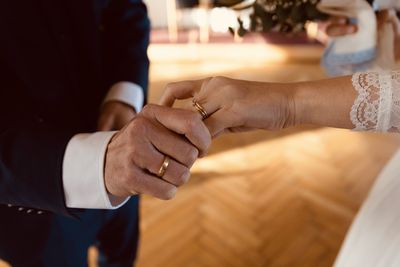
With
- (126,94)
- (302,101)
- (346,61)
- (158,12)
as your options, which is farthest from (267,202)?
(158,12)

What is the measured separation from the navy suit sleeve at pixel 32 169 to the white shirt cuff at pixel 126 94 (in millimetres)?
286

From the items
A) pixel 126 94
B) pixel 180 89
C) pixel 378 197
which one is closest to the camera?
pixel 180 89

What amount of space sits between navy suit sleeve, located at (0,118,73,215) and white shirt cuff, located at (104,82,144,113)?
0.29 m

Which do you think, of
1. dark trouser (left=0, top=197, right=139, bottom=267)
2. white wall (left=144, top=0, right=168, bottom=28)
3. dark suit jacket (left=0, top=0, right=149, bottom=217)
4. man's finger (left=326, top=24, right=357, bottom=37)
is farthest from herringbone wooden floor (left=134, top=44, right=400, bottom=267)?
white wall (left=144, top=0, right=168, bottom=28)

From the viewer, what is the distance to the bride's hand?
64cm

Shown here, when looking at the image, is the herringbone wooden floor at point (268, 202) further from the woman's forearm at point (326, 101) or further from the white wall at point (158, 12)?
the white wall at point (158, 12)

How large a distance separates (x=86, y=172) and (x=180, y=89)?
239 mm

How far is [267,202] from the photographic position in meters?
1.84

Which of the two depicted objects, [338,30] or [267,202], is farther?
[267,202]

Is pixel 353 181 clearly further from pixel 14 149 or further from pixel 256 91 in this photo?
pixel 14 149

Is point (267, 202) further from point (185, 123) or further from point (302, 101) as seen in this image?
point (185, 123)

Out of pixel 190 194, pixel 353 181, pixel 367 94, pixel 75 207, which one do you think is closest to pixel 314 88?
pixel 367 94

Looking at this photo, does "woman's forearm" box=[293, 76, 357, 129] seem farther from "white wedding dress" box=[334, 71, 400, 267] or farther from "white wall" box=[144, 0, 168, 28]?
"white wall" box=[144, 0, 168, 28]

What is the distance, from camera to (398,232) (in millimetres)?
698
